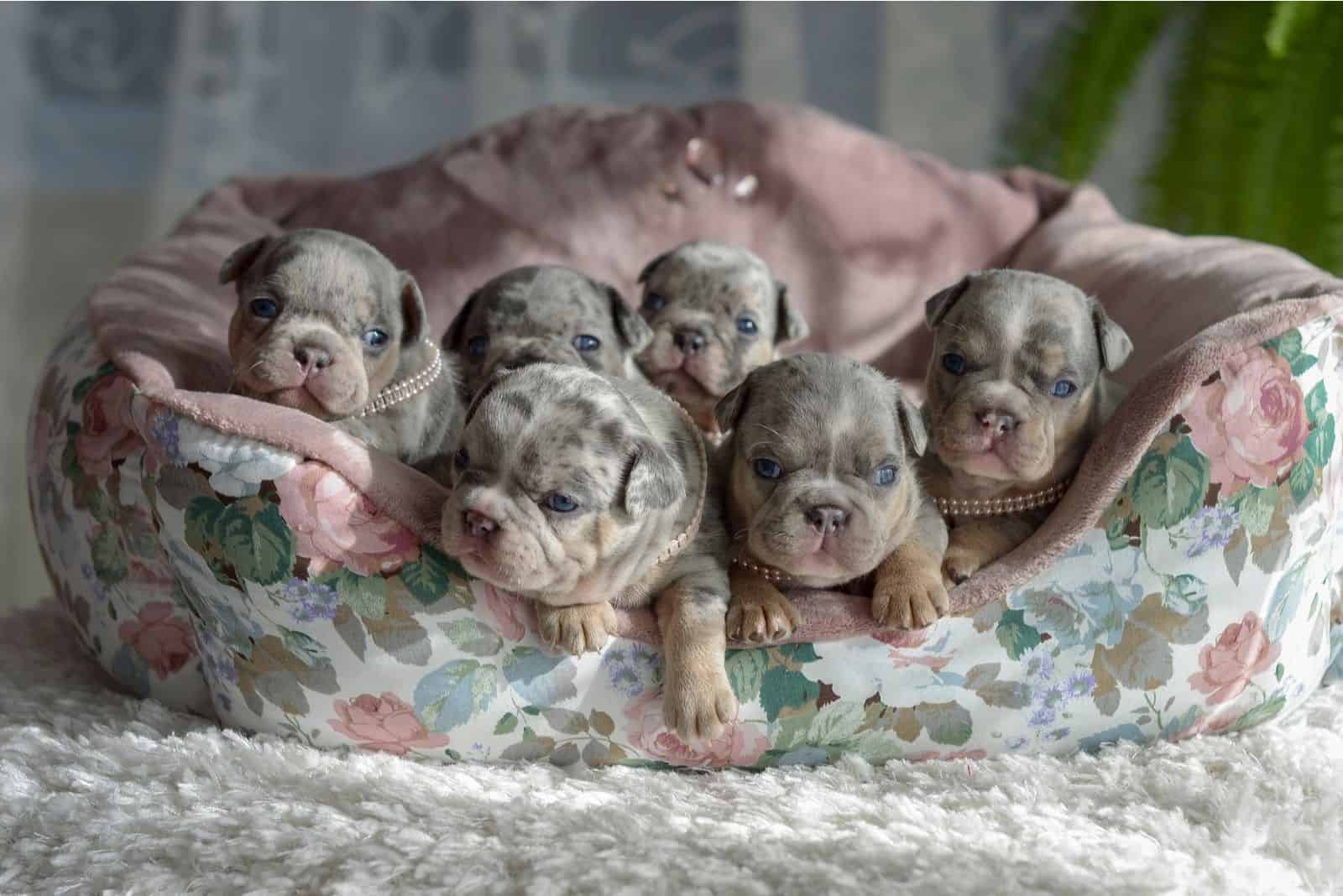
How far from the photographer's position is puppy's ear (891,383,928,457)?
272 centimetres

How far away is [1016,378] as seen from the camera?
2.82m

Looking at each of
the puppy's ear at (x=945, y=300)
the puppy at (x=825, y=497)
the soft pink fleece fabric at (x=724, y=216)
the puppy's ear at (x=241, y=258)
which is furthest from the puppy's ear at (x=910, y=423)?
the puppy's ear at (x=241, y=258)

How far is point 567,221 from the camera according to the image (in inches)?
175

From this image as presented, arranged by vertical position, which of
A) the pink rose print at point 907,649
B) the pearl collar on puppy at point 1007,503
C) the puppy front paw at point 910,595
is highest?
the pearl collar on puppy at point 1007,503

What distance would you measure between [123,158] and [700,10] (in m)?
2.66

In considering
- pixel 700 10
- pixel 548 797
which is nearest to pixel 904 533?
pixel 548 797

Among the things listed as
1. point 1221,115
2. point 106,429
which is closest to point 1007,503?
point 106,429

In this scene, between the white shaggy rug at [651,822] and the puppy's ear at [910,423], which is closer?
the white shaggy rug at [651,822]

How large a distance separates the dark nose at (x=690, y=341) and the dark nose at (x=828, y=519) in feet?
3.24

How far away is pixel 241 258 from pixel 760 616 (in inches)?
58.0

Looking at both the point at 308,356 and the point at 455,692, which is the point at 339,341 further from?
the point at 455,692

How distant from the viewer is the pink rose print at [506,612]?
255cm

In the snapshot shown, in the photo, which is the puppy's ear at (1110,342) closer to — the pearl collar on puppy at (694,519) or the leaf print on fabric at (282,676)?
the pearl collar on puppy at (694,519)

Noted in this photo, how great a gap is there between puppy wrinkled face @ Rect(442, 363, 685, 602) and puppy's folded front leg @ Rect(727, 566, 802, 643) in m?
0.27
